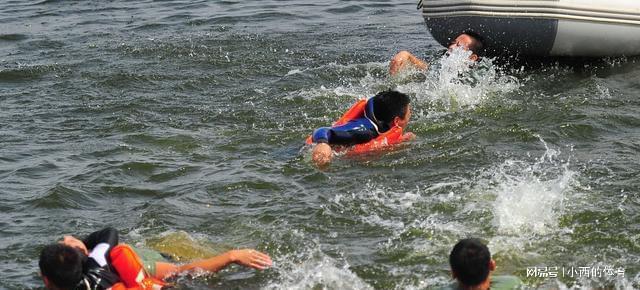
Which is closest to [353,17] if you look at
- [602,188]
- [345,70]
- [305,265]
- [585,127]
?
[345,70]

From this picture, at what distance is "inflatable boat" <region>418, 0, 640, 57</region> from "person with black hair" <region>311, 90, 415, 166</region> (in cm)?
294

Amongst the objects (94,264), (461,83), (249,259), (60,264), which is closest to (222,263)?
(249,259)

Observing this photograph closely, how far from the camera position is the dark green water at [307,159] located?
6.51 meters

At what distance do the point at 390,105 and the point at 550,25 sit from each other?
3.26 meters

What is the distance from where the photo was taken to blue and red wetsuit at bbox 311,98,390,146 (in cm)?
815

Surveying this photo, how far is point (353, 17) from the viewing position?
1527 cm

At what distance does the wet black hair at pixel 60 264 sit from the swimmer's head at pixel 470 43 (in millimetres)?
6407

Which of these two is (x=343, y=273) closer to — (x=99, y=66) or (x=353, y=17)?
(x=99, y=66)

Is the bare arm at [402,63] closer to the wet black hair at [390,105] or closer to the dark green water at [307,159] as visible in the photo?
the dark green water at [307,159]

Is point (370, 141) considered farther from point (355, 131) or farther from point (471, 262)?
point (471, 262)

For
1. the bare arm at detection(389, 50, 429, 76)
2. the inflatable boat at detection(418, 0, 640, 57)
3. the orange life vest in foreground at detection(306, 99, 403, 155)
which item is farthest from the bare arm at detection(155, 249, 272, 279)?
the inflatable boat at detection(418, 0, 640, 57)

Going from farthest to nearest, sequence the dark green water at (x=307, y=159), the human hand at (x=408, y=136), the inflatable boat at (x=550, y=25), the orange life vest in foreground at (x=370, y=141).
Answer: the inflatable boat at (x=550, y=25)
the human hand at (x=408, y=136)
the orange life vest in foreground at (x=370, y=141)
the dark green water at (x=307, y=159)

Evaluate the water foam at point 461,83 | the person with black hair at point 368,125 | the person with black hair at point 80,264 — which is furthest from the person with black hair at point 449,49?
the person with black hair at point 80,264

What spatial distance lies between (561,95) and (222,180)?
407cm
